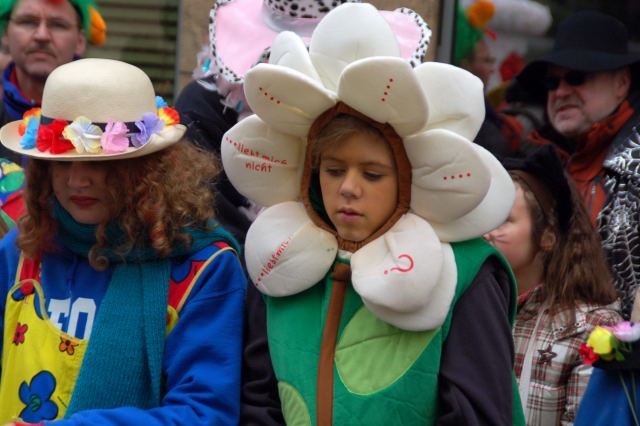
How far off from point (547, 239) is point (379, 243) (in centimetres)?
145

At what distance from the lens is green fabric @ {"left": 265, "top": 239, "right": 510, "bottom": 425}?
2.90 metres

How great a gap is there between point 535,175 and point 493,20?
2535 mm

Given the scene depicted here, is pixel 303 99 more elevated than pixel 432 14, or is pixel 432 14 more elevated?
pixel 303 99

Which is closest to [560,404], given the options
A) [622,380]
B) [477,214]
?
[622,380]

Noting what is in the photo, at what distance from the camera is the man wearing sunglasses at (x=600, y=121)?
4398 millimetres

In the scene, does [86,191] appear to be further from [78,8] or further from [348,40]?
[78,8]

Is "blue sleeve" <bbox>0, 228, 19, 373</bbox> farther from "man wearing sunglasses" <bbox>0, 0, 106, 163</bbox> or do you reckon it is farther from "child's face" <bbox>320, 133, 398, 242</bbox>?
"man wearing sunglasses" <bbox>0, 0, 106, 163</bbox>

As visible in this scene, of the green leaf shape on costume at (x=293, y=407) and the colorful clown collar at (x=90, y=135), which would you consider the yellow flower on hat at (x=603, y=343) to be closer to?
the green leaf shape on costume at (x=293, y=407)

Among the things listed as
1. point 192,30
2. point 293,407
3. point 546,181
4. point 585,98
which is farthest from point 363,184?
point 192,30

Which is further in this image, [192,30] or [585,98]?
[192,30]

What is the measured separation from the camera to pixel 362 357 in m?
2.98

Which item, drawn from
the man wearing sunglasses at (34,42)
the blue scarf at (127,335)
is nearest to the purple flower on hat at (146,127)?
the blue scarf at (127,335)

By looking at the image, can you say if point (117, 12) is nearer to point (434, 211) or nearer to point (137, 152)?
point (137, 152)

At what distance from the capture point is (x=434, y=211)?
2.98 meters
